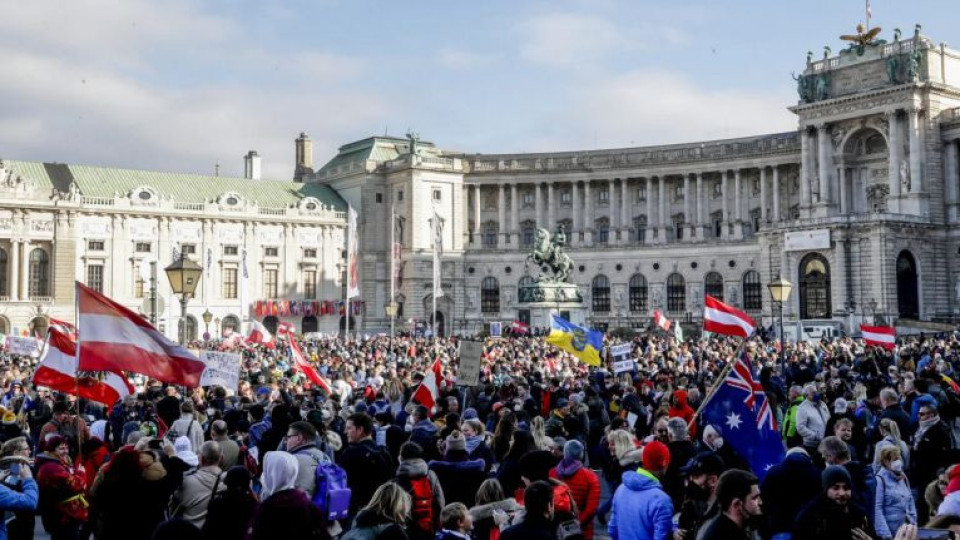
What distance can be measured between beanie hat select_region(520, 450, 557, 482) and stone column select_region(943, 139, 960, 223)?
63.0 m

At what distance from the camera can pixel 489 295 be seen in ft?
279

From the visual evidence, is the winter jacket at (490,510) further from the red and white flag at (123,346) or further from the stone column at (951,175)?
the stone column at (951,175)

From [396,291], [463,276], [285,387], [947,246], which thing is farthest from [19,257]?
[947,246]

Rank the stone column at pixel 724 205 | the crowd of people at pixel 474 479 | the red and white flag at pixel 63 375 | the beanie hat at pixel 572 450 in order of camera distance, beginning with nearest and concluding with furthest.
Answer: the crowd of people at pixel 474 479 → the beanie hat at pixel 572 450 → the red and white flag at pixel 63 375 → the stone column at pixel 724 205

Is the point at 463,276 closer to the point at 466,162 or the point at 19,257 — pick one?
the point at 466,162

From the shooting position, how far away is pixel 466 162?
86562mm

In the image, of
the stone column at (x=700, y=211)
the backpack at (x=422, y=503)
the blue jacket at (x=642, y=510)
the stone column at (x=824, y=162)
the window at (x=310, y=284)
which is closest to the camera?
the blue jacket at (x=642, y=510)

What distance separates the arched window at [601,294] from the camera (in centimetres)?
8169

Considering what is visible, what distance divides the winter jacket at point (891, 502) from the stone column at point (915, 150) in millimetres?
59249

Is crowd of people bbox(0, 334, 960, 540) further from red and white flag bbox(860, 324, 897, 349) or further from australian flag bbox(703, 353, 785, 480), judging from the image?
red and white flag bbox(860, 324, 897, 349)

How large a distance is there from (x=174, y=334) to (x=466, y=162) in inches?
1129

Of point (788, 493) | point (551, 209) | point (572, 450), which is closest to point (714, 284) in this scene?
point (551, 209)

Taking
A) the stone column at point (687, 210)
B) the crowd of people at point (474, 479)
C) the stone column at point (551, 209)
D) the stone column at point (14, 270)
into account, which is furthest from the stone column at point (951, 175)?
the stone column at point (14, 270)

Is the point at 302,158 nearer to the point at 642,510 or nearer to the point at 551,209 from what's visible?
the point at 551,209
